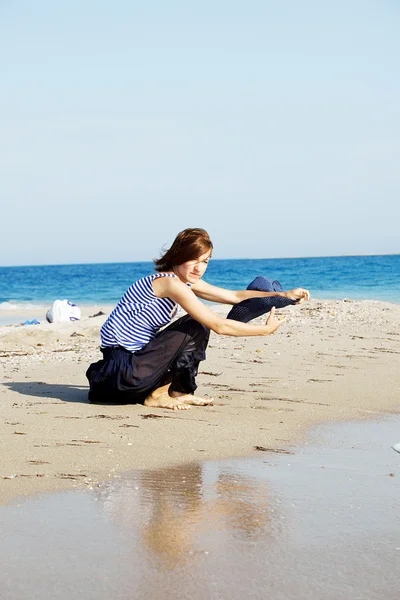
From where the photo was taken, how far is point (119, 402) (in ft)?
18.0

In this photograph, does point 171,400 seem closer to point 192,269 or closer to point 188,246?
point 192,269

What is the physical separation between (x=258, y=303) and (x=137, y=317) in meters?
0.92

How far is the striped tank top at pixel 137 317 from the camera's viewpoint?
16.9 feet

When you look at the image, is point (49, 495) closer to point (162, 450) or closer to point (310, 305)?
point (162, 450)

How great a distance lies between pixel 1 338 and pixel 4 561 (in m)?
8.26

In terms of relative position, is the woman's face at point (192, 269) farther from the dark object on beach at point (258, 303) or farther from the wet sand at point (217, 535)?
the wet sand at point (217, 535)

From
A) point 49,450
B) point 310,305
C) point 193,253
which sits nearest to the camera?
point 49,450

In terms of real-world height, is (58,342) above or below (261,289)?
below

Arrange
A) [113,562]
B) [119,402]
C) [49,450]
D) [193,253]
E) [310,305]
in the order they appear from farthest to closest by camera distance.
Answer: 1. [310,305]
2. [119,402]
3. [193,253]
4. [49,450]
5. [113,562]

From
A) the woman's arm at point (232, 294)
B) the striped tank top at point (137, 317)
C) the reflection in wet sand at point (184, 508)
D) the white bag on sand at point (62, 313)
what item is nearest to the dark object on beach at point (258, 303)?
the woman's arm at point (232, 294)

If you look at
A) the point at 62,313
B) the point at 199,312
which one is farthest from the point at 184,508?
the point at 62,313

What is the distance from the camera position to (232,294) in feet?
18.4

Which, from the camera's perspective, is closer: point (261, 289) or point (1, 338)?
point (261, 289)

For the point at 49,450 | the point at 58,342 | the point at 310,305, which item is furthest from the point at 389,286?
the point at 49,450
